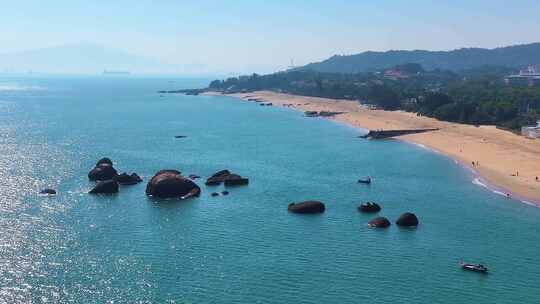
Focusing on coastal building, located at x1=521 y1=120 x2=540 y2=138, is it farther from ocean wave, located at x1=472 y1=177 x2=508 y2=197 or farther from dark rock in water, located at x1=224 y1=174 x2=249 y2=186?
dark rock in water, located at x1=224 y1=174 x2=249 y2=186

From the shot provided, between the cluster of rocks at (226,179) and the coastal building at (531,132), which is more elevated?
the coastal building at (531,132)

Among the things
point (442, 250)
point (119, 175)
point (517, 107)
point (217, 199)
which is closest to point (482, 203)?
point (442, 250)

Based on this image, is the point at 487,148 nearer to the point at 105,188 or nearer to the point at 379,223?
the point at 379,223

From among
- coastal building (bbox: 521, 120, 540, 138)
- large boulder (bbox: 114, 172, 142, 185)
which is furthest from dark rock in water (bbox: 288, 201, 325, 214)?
coastal building (bbox: 521, 120, 540, 138)

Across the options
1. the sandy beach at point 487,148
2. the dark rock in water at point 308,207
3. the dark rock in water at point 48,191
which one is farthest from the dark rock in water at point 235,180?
the sandy beach at point 487,148

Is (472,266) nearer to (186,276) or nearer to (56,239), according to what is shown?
(186,276)

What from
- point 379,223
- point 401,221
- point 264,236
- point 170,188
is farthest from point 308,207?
point 170,188

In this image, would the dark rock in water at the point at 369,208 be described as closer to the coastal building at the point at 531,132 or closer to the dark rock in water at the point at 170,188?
the dark rock in water at the point at 170,188
